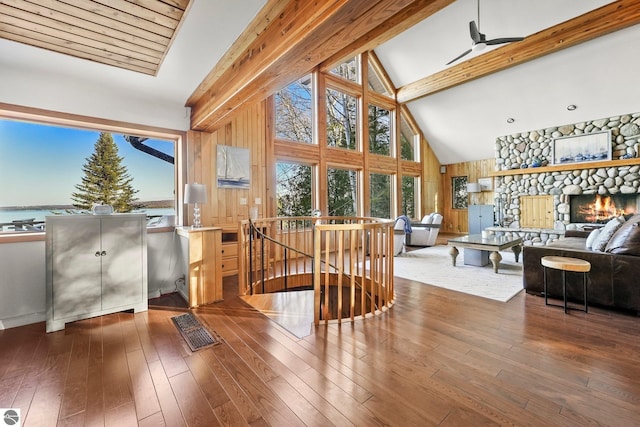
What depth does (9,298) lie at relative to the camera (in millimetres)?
2775

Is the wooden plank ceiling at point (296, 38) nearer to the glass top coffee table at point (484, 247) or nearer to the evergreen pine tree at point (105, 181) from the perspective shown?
the evergreen pine tree at point (105, 181)

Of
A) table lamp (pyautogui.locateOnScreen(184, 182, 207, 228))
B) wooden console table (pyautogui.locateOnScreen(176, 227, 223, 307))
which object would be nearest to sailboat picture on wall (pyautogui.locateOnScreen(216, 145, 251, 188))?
table lamp (pyautogui.locateOnScreen(184, 182, 207, 228))

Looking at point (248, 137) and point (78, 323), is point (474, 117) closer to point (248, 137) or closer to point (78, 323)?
point (248, 137)

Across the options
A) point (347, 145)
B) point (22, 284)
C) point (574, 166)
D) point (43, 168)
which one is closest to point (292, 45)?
point (43, 168)

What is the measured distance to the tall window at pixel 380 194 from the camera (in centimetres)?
806

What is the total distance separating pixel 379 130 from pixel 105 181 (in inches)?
284

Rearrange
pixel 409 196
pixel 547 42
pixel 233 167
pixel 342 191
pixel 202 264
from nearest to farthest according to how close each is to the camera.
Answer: pixel 202 264, pixel 233 167, pixel 547 42, pixel 342 191, pixel 409 196

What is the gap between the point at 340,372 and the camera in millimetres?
1932

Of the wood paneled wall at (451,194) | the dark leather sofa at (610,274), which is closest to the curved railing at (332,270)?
the dark leather sofa at (610,274)

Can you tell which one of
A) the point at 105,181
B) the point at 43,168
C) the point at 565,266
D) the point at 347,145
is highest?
the point at 347,145

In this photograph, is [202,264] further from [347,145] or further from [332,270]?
[347,145]

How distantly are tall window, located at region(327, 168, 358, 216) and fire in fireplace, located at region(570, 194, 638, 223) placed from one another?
5.80 metres

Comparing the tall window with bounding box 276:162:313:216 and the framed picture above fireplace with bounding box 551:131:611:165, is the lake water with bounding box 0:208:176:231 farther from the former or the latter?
the framed picture above fireplace with bounding box 551:131:611:165

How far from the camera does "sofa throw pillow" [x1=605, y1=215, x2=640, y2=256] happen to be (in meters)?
2.78
